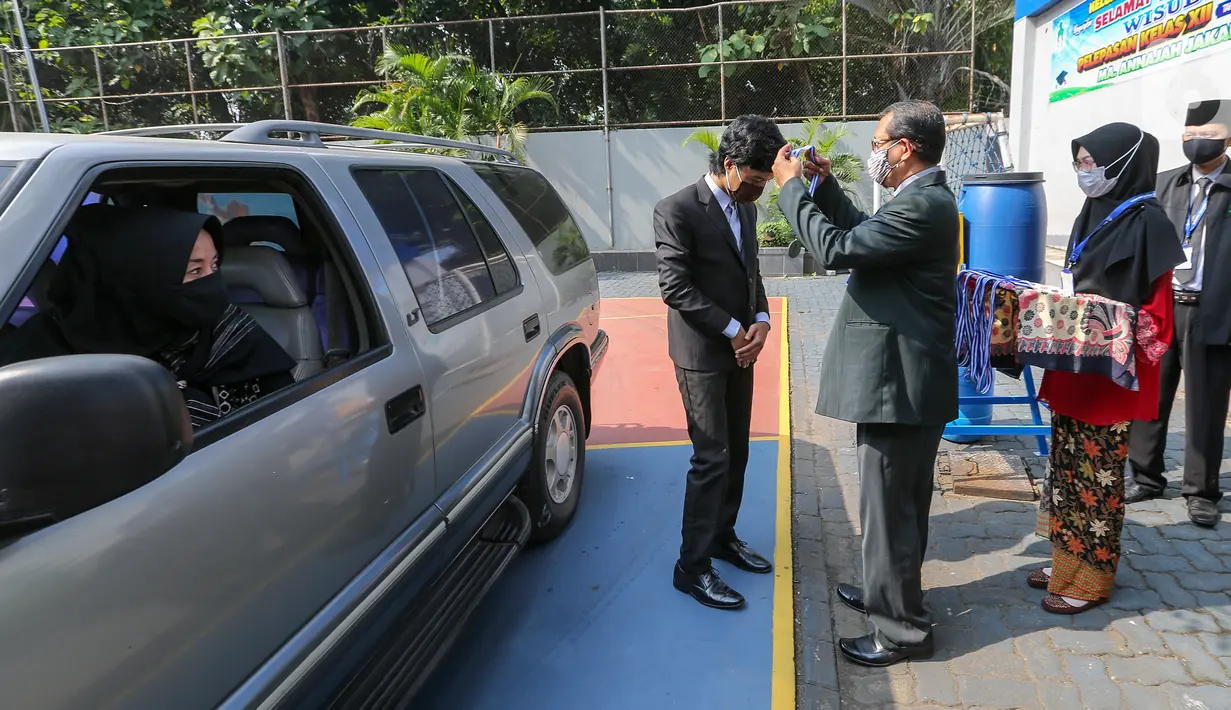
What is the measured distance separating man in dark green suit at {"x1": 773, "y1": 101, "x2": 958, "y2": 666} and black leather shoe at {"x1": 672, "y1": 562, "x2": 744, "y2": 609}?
0.50 meters

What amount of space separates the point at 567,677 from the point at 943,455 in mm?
2855

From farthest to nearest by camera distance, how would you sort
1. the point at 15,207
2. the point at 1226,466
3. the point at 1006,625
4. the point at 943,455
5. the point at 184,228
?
the point at 943,455
the point at 1226,466
the point at 1006,625
the point at 184,228
the point at 15,207

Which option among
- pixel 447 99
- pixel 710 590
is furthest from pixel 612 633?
pixel 447 99

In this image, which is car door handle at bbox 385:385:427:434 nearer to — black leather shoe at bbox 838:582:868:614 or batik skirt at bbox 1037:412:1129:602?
black leather shoe at bbox 838:582:868:614

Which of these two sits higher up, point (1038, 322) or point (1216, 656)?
point (1038, 322)

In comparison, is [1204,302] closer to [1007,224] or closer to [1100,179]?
[1007,224]

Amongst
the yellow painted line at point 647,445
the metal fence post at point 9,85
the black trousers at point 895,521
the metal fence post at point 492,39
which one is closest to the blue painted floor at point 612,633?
the black trousers at point 895,521

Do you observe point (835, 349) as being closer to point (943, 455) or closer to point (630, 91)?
point (943, 455)

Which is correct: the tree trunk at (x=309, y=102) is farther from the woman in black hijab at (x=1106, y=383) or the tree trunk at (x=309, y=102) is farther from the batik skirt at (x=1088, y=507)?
the batik skirt at (x=1088, y=507)

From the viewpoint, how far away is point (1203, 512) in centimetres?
368

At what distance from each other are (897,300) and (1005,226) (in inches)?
83.0

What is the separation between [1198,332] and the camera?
372cm

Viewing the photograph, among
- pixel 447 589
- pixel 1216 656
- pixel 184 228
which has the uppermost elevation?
pixel 184 228

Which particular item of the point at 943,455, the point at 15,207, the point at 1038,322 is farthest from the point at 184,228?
the point at 943,455
